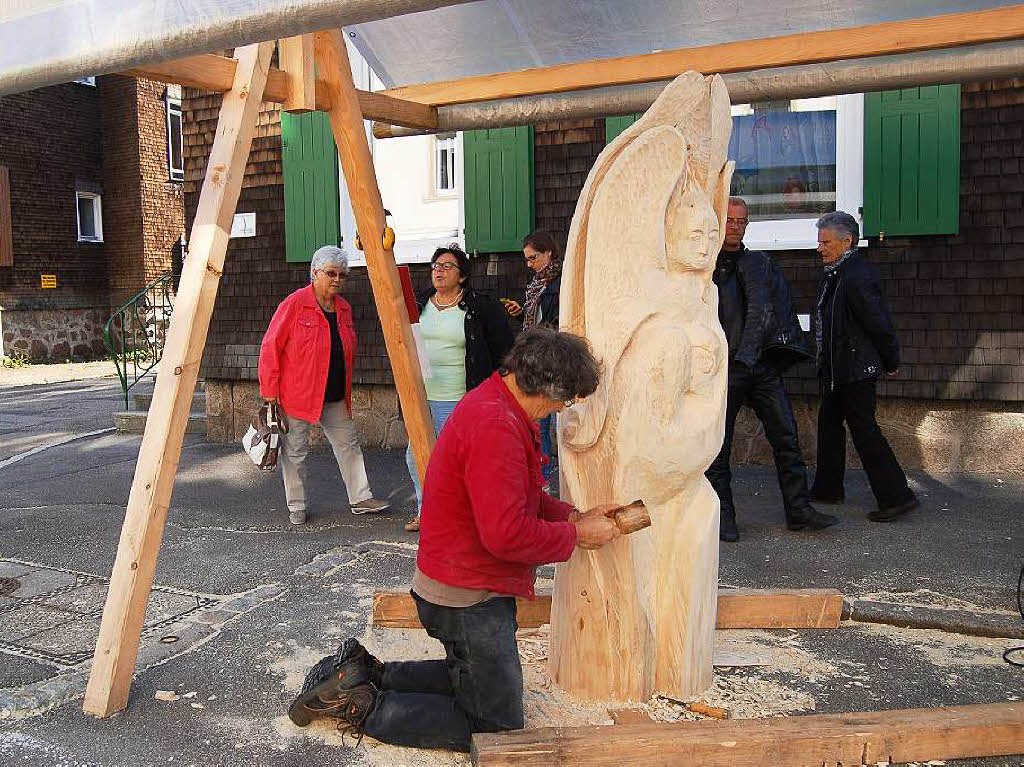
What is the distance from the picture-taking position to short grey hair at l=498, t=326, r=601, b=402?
2.59 m

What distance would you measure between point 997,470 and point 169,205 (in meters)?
16.5

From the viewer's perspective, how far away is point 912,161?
6723 mm

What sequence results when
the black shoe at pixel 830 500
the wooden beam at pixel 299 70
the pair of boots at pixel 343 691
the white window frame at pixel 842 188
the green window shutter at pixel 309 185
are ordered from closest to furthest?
the pair of boots at pixel 343 691, the wooden beam at pixel 299 70, the black shoe at pixel 830 500, the white window frame at pixel 842 188, the green window shutter at pixel 309 185

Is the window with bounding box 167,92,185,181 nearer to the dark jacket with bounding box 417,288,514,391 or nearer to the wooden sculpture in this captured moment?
the dark jacket with bounding box 417,288,514,391

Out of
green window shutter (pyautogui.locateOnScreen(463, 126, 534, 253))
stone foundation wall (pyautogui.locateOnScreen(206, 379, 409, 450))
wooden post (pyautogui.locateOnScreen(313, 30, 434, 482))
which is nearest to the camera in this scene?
wooden post (pyautogui.locateOnScreen(313, 30, 434, 482))

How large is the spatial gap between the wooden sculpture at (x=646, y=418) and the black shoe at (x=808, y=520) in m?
2.26

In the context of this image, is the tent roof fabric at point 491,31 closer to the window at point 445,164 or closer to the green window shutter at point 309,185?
the green window shutter at point 309,185

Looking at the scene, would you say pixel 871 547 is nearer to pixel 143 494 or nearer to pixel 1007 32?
pixel 1007 32

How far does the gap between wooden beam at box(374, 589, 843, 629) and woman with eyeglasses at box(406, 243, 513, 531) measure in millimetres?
1343

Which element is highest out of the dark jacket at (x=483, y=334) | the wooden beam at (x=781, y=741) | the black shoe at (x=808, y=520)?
the dark jacket at (x=483, y=334)

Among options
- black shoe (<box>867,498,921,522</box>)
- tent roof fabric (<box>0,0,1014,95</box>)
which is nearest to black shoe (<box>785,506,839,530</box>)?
black shoe (<box>867,498,921,522</box>)

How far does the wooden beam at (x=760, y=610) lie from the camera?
382 cm

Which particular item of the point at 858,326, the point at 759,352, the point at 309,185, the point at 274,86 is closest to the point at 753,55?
the point at 759,352

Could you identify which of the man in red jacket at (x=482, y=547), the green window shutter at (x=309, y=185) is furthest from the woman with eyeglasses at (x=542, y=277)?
the green window shutter at (x=309, y=185)
